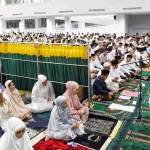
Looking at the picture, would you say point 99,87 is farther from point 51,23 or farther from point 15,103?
point 51,23

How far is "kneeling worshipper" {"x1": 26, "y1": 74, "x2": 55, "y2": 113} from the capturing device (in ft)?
13.9

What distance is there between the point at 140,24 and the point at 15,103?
1385cm

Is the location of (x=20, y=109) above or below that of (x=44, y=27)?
below

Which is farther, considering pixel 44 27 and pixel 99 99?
pixel 44 27

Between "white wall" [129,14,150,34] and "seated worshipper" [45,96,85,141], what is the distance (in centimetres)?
1391

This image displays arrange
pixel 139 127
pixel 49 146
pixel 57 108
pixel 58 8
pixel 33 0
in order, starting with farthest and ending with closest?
pixel 33 0 < pixel 58 8 < pixel 139 127 < pixel 57 108 < pixel 49 146

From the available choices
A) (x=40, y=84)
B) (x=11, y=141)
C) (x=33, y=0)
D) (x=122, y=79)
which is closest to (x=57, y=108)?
(x=11, y=141)

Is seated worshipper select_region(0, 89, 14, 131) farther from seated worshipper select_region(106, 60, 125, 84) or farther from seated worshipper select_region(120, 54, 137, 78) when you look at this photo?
seated worshipper select_region(120, 54, 137, 78)

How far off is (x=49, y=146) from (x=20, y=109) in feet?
3.93

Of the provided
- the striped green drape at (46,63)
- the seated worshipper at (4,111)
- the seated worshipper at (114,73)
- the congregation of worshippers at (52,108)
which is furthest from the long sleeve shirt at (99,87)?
the seated worshipper at (4,111)

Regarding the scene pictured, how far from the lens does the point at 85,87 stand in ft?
13.9

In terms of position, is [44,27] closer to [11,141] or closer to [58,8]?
[58,8]

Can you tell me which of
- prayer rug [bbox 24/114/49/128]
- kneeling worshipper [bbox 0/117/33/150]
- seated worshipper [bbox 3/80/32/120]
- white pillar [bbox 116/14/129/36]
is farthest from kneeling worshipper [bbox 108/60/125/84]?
white pillar [bbox 116/14/129/36]

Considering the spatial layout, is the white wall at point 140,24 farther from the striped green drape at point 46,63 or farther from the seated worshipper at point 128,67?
the striped green drape at point 46,63
